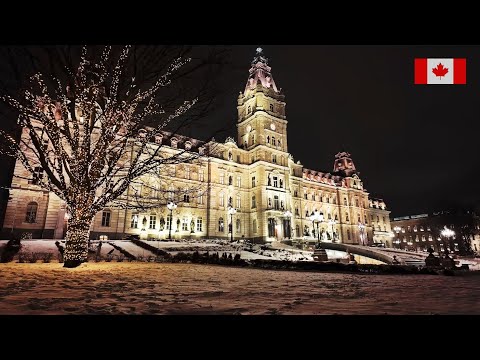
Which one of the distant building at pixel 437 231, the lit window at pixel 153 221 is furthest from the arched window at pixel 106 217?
the distant building at pixel 437 231

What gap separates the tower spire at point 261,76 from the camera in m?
51.2

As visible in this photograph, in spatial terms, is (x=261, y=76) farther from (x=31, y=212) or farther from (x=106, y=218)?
(x=31, y=212)

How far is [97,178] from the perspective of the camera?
11305 mm

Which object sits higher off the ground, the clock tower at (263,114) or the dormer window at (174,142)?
the clock tower at (263,114)

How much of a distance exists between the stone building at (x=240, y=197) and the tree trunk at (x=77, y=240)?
18.5 meters

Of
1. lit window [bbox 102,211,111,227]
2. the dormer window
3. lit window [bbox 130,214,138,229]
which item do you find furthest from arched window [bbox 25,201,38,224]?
the dormer window

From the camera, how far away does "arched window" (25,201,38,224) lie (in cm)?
2939

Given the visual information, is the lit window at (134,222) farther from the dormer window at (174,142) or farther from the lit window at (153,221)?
the dormer window at (174,142)

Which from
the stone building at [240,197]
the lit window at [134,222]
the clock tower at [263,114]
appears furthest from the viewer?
the clock tower at [263,114]

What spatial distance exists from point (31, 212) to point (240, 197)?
27341 mm

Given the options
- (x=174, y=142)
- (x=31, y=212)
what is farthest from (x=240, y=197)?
(x=31, y=212)
